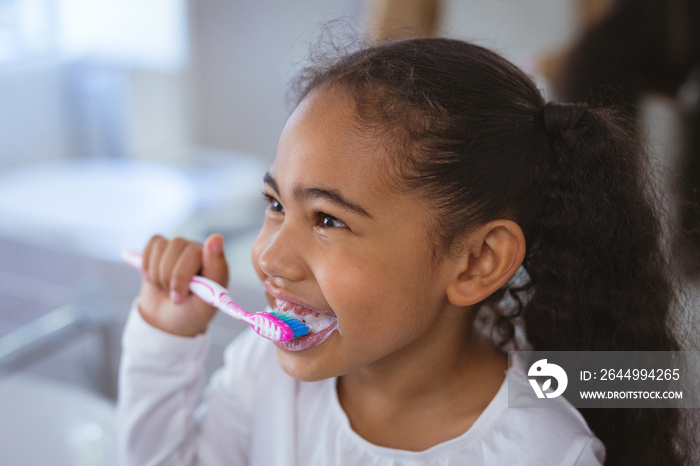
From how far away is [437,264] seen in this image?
1.71 feet

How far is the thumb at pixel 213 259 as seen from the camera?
2.08ft

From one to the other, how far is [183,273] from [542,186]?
33 cm

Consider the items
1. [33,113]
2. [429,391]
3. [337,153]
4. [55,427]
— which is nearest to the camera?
[337,153]

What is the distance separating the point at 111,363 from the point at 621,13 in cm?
103

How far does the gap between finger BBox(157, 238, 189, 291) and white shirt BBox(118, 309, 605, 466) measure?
51 mm

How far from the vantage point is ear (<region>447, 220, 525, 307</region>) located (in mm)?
521

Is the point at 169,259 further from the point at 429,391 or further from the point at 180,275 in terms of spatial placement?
the point at 429,391

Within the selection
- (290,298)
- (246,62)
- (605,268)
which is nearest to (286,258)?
(290,298)

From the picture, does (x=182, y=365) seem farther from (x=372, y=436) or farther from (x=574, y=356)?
(x=574, y=356)

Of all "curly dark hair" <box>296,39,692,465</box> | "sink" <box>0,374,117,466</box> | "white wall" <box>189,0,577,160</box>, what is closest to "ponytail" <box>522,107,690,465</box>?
"curly dark hair" <box>296,39,692,465</box>

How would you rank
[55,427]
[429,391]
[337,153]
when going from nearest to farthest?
[337,153] < [429,391] < [55,427]

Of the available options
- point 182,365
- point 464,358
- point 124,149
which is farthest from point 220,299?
point 124,149

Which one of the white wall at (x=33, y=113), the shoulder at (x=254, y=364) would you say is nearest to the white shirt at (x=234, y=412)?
the shoulder at (x=254, y=364)

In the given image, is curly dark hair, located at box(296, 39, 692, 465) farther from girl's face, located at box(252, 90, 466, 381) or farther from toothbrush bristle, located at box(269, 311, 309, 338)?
toothbrush bristle, located at box(269, 311, 309, 338)
